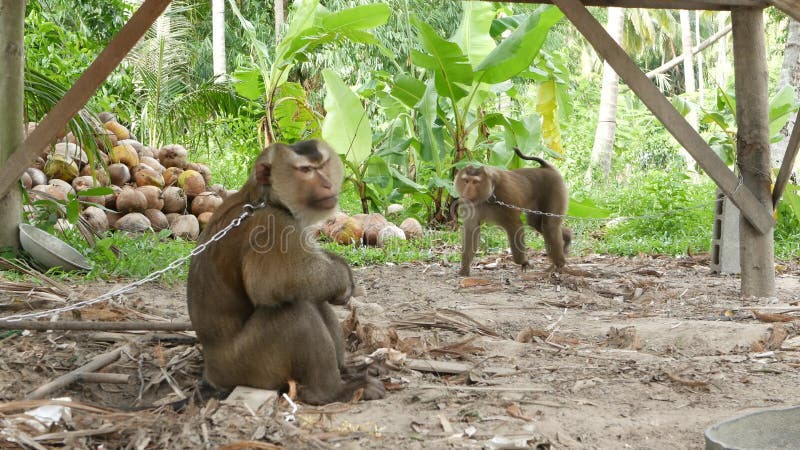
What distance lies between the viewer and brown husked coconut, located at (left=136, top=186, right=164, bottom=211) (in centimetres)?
1072

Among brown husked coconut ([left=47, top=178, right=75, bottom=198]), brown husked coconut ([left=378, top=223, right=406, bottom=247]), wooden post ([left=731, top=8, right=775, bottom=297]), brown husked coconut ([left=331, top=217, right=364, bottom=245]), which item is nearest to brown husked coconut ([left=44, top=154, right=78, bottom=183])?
brown husked coconut ([left=47, top=178, right=75, bottom=198])

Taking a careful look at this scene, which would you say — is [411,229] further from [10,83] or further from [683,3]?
[10,83]

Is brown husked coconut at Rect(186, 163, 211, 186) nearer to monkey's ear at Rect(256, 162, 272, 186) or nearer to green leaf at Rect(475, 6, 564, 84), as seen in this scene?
green leaf at Rect(475, 6, 564, 84)

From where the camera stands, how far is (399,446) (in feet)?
11.8

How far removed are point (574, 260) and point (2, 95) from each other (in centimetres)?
738

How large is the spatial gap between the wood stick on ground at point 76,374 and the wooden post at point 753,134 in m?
5.56

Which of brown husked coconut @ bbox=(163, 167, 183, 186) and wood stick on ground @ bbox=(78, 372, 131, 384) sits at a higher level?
brown husked coconut @ bbox=(163, 167, 183, 186)

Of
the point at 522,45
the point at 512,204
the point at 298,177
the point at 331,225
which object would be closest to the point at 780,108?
the point at 522,45

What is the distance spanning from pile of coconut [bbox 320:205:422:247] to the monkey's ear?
21.8ft

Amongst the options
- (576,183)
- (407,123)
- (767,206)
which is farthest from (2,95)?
(576,183)

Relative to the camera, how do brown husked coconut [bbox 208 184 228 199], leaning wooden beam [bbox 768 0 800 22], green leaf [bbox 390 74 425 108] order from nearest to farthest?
1. leaning wooden beam [bbox 768 0 800 22]
2. brown husked coconut [bbox 208 184 228 199]
3. green leaf [bbox 390 74 425 108]

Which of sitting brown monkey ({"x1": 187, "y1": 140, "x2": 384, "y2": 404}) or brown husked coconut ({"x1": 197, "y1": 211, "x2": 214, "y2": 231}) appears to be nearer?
sitting brown monkey ({"x1": 187, "y1": 140, "x2": 384, "y2": 404})

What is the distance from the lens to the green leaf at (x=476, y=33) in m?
12.4

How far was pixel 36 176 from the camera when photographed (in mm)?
9781
